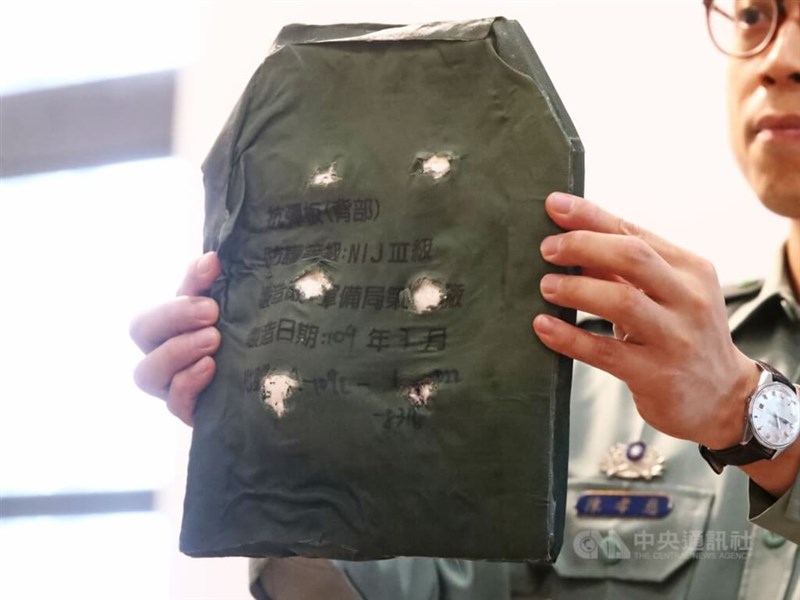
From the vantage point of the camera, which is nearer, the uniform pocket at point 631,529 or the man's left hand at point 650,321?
the man's left hand at point 650,321

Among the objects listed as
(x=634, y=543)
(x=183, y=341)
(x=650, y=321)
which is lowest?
(x=634, y=543)

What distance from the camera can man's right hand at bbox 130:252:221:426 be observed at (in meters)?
0.69

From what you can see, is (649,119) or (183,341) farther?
(649,119)

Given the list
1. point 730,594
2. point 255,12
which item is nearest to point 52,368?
point 255,12

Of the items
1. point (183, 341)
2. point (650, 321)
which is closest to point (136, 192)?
point (183, 341)

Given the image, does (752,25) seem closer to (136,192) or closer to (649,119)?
(649,119)

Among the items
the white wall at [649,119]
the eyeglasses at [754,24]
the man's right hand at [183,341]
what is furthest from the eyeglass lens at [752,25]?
the man's right hand at [183,341]

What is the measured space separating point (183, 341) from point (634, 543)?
45cm

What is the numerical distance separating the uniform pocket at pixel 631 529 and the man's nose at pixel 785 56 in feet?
1.22

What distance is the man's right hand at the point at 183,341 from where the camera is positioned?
27.3 inches

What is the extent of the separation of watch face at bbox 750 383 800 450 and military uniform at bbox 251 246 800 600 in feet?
0.50

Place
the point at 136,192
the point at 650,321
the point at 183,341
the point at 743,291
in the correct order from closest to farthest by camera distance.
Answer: the point at 650,321
the point at 183,341
the point at 743,291
the point at 136,192

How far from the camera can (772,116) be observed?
2.55 ft

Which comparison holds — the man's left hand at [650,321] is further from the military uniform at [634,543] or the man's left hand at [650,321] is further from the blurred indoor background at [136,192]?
the blurred indoor background at [136,192]
